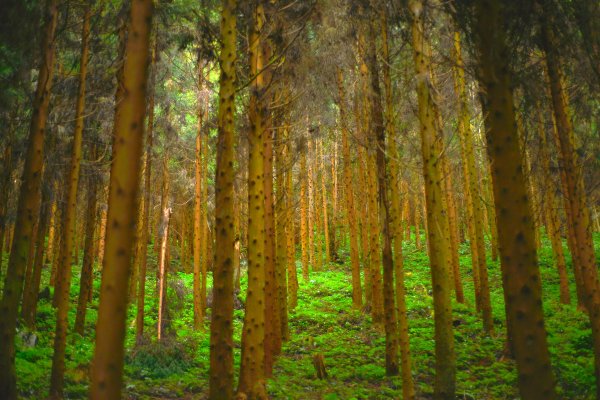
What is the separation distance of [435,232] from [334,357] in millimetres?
5780

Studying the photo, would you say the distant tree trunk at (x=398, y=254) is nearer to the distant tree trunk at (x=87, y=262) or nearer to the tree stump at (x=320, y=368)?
the tree stump at (x=320, y=368)

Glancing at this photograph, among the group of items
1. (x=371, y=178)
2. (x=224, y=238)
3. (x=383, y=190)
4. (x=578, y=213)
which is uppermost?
(x=371, y=178)

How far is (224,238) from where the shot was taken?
6.04m

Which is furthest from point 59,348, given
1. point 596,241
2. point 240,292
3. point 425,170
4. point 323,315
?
point 596,241

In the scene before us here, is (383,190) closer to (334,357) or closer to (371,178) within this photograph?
(371,178)

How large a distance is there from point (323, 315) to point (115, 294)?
13.9 metres

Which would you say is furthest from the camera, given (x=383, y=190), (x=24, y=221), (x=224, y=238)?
(x=383, y=190)

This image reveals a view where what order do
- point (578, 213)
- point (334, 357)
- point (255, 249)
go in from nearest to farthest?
point (255, 249) → point (578, 213) → point (334, 357)

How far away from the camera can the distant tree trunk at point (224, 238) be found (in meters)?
5.79

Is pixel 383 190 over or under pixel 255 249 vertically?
over

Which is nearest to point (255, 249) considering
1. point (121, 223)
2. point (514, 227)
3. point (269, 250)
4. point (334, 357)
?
point (269, 250)

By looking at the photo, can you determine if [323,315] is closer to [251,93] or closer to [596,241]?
[251,93]

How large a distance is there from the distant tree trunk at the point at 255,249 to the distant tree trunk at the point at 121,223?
3.19m

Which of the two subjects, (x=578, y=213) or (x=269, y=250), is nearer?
(x=578, y=213)
